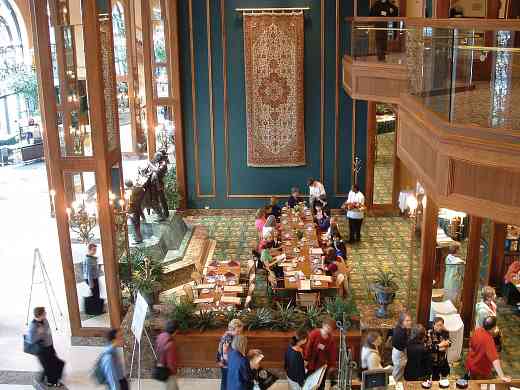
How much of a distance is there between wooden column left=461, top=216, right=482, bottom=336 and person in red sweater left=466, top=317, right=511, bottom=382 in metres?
1.83

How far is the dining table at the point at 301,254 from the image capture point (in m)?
10.5

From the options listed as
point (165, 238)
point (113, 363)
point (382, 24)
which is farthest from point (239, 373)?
point (382, 24)

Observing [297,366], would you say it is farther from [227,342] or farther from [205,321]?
[205,321]

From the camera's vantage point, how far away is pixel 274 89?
1570 cm

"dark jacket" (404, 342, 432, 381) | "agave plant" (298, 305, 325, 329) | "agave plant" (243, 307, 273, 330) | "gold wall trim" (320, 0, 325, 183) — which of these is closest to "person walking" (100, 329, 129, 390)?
"agave plant" (243, 307, 273, 330)

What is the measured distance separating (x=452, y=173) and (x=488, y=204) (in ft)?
1.54

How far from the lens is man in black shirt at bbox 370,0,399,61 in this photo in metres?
11.8

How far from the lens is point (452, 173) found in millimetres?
6172

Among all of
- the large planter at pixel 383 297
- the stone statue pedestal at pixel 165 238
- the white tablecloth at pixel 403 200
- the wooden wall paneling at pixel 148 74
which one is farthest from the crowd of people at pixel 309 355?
the wooden wall paneling at pixel 148 74

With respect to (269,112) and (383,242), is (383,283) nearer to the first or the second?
(383,242)

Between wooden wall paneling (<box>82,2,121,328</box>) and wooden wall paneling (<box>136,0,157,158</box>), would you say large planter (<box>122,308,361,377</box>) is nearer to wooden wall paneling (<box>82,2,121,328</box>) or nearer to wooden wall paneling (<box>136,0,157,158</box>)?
Answer: wooden wall paneling (<box>82,2,121,328</box>)

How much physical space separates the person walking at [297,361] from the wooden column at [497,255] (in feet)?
15.7

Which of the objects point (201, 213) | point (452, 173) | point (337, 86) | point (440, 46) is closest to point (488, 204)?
point (452, 173)

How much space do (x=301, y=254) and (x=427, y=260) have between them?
→ 2.81 m
